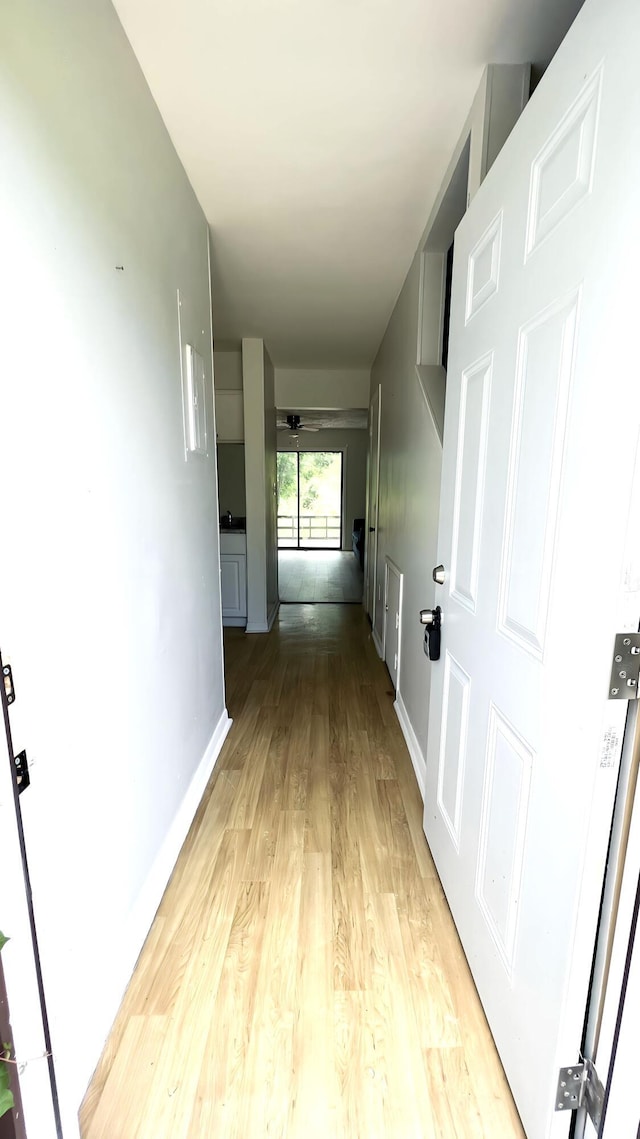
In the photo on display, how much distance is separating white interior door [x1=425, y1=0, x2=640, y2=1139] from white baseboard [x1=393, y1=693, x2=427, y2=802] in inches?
28.8

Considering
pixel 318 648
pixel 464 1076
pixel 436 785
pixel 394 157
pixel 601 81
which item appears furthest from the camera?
pixel 318 648

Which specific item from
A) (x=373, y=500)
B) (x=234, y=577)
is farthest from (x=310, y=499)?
(x=234, y=577)

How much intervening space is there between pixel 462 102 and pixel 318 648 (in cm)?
328

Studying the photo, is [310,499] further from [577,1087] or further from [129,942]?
[577,1087]

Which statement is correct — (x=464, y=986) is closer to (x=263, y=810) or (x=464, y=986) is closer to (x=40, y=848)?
(x=263, y=810)

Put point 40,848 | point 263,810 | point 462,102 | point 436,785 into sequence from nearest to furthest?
point 40,848, point 462,102, point 436,785, point 263,810

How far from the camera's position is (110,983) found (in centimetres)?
117

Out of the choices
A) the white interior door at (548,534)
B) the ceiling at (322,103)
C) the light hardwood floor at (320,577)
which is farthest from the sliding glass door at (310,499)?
the white interior door at (548,534)

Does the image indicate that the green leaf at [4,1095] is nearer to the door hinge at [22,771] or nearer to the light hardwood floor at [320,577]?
the door hinge at [22,771]

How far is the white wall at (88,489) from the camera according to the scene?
Answer: 833mm

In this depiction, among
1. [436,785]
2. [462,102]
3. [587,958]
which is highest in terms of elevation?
[462,102]

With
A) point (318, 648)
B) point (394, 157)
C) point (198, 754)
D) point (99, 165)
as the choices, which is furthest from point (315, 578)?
point (99, 165)

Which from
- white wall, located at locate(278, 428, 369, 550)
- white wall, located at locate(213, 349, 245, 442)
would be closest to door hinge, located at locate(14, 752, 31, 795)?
white wall, located at locate(213, 349, 245, 442)

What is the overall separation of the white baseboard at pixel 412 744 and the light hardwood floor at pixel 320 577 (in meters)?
3.21
